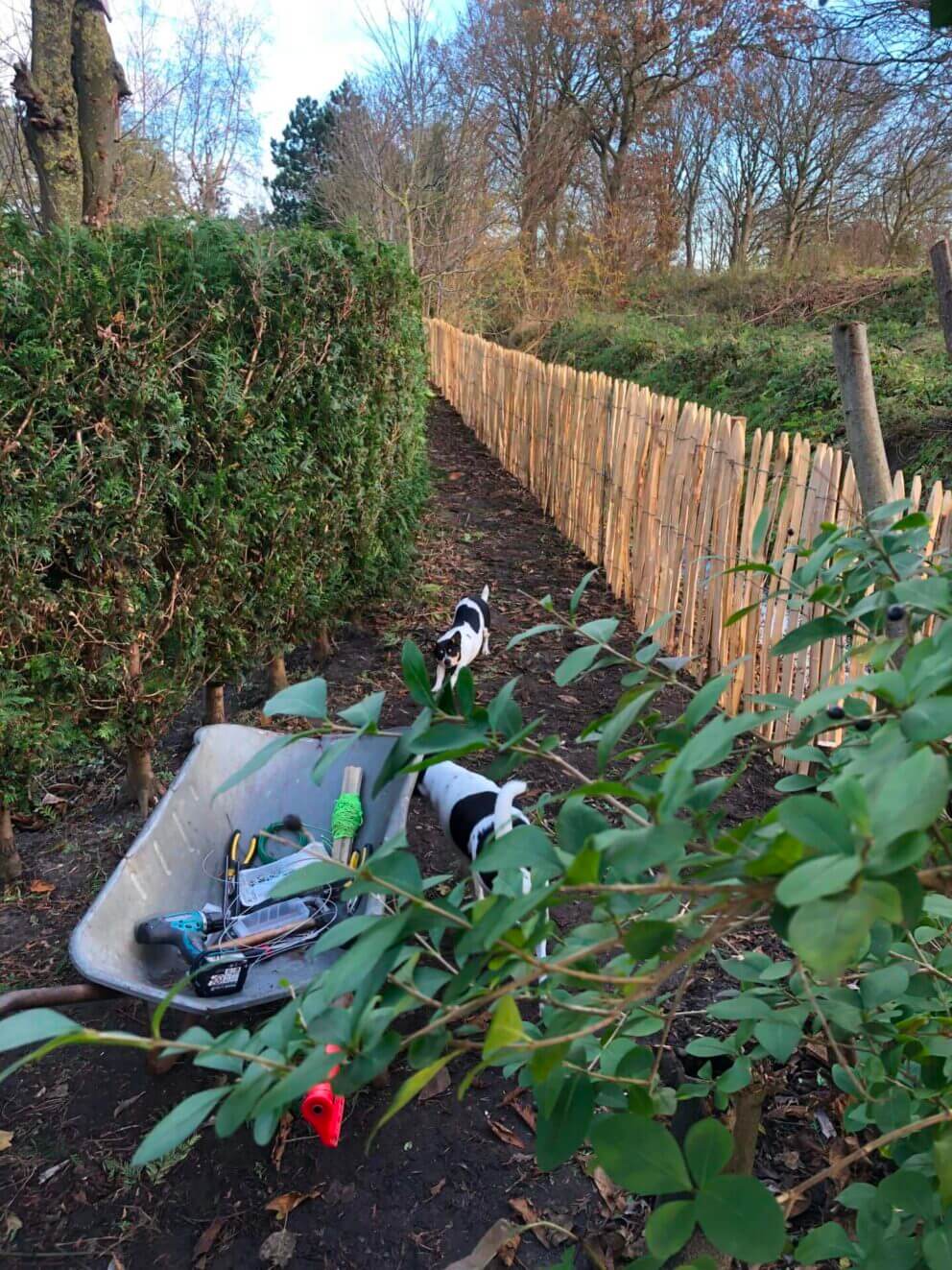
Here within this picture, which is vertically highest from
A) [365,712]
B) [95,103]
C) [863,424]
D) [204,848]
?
[95,103]

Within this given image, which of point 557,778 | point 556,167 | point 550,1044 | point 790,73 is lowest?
point 557,778

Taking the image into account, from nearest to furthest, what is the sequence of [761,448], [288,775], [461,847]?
[461,847] < [288,775] < [761,448]

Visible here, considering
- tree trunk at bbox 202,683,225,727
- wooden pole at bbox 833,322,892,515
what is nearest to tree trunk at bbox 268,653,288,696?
tree trunk at bbox 202,683,225,727

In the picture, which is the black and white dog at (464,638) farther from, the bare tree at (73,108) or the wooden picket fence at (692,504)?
the bare tree at (73,108)

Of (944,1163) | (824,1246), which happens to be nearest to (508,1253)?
(824,1246)

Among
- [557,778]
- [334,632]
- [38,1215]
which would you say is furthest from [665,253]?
[38,1215]

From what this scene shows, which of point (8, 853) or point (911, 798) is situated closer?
point (911, 798)

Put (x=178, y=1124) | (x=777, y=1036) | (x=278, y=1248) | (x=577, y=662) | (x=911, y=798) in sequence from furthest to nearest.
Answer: (x=278, y=1248)
(x=777, y=1036)
(x=577, y=662)
(x=178, y=1124)
(x=911, y=798)

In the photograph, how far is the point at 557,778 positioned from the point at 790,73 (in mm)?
16873

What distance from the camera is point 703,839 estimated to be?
22.1 inches

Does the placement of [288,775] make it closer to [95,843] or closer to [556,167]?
[95,843]

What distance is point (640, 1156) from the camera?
555 millimetres

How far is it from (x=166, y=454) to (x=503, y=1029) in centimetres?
289

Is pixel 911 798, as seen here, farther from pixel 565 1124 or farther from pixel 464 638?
pixel 464 638
